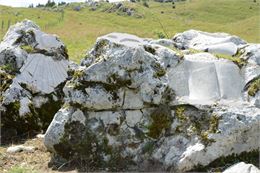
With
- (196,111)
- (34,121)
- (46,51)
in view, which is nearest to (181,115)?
(196,111)

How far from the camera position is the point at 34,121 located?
1452cm

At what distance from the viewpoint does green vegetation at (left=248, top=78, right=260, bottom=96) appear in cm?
1150

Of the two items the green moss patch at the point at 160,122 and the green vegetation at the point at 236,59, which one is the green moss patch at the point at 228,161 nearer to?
the green moss patch at the point at 160,122

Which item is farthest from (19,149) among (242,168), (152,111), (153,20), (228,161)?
(153,20)

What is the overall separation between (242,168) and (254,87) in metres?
2.54

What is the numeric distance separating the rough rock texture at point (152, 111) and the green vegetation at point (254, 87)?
0.02 metres

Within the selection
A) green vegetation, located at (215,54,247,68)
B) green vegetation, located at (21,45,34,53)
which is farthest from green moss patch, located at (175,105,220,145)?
green vegetation, located at (21,45,34,53)

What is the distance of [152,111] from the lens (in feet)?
37.8

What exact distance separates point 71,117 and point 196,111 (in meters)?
2.97

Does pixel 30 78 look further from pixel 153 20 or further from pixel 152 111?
pixel 153 20

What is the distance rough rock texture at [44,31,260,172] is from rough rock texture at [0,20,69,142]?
9.28 ft

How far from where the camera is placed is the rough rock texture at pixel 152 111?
1091 centimetres

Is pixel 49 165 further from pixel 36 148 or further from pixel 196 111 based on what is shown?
pixel 196 111

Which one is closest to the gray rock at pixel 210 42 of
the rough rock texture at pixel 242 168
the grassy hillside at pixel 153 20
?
the rough rock texture at pixel 242 168
